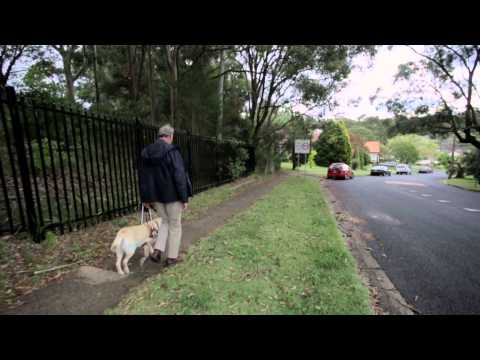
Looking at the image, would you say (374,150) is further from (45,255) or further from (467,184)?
(45,255)

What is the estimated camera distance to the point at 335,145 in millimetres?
33094

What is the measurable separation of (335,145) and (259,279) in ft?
113

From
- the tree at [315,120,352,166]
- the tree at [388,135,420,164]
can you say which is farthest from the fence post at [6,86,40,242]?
the tree at [388,135,420,164]

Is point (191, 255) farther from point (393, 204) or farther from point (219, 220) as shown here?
point (393, 204)

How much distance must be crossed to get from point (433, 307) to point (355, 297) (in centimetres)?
94

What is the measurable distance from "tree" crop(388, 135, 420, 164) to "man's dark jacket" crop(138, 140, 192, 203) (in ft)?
240

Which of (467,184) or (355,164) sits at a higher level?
(355,164)

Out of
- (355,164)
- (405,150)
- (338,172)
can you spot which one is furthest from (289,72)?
(405,150)

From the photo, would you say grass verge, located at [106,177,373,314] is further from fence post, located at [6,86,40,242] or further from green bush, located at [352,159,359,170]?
green bush, located at [352,159,359,170]

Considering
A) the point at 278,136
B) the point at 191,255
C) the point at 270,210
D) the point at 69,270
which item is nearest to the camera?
the point at 69,270

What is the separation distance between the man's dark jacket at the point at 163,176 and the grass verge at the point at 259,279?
106 cm
